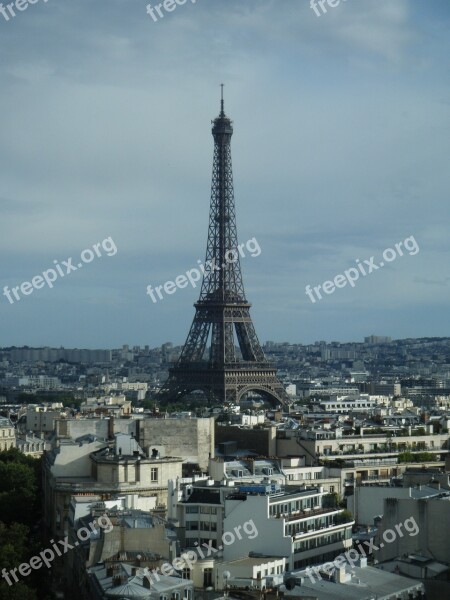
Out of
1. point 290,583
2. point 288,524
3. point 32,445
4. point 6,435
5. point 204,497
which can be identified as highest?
point 6,435

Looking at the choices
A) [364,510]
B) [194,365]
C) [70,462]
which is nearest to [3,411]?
[194,365]

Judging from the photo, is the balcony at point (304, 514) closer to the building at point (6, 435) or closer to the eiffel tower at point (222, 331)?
the building at point (6, 435)

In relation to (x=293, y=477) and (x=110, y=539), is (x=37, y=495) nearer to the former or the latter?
(x=293, y=477)

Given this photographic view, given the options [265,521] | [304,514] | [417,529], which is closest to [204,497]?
[304,514]

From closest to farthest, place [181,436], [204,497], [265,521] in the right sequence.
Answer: [265,521], [204,497], [181,436]
